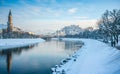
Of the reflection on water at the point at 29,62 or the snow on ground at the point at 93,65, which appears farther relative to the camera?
the reflection on water at the point at 29,62

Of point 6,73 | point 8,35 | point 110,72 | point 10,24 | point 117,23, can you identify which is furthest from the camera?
point 10,24

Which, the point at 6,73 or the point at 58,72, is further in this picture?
the point at 6,73

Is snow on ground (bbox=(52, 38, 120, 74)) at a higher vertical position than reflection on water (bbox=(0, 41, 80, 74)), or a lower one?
higher

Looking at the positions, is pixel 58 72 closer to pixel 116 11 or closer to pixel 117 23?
pixel 117 23

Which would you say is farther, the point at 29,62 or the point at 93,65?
the point at 29,62

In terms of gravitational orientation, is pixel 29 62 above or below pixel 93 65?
below

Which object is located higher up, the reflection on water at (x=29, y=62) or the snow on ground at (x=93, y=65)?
the snow on ground at (x=93, y=65)

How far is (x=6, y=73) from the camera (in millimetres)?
22906

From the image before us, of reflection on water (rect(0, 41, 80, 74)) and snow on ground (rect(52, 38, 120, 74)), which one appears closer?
snow on ground (rect(52, 38, 120, 74))

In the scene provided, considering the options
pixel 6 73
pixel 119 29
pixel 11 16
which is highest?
pixel 11 16

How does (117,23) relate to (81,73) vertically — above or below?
above

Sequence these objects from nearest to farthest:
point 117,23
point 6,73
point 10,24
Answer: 1. point 6,73
2. point 117,23
3. point 10,24

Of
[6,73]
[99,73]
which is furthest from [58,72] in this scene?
[6,73]

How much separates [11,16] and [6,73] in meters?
135
